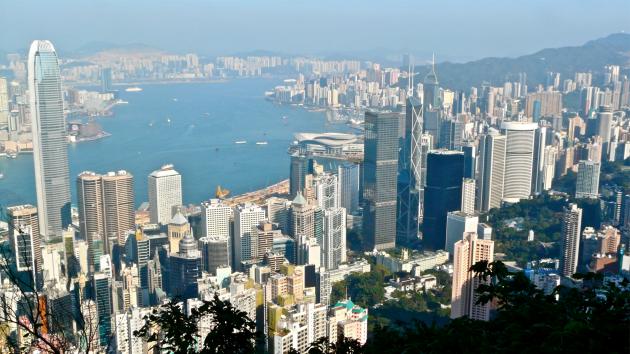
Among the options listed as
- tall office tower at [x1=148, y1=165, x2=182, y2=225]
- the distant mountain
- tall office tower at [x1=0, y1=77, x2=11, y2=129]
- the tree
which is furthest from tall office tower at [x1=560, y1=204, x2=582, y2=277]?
the distant mountain

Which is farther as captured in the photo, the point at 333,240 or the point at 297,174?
the point at 297,174

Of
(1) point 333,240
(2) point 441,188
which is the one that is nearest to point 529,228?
(2) point 441,188

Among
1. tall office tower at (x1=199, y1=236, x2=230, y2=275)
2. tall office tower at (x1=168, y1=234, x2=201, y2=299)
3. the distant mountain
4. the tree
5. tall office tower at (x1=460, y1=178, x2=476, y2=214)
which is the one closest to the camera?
the tree

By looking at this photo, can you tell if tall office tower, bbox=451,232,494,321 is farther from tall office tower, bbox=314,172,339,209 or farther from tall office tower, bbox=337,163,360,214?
tall office tower, bbox=337,163,360,214

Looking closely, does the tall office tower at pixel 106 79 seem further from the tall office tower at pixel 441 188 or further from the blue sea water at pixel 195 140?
the tall office tower at pixel 441 188

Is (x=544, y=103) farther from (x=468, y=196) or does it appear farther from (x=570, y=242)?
(x=570, y=242)

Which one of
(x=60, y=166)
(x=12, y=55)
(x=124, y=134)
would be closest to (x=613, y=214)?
(x=60, y=166)
